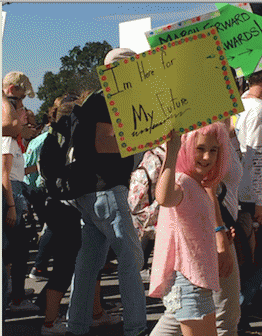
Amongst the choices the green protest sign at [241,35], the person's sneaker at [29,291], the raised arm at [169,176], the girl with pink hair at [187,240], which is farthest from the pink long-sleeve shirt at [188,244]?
the person's sneaker at [29,291]

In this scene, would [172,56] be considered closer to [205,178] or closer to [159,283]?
[205,178]

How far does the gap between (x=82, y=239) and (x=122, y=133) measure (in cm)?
142

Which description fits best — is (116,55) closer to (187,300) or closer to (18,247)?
(187,300)

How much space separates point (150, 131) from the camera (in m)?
2.36

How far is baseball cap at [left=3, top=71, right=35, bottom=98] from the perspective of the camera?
4.15 metres

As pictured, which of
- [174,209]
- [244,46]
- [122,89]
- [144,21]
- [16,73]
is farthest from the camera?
[144,21]

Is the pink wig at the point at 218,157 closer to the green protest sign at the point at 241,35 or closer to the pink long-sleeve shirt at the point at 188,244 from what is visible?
the pink long-sleeve shirt at the point at 188,244

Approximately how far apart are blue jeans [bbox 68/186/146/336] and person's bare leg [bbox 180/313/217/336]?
97 centimetres

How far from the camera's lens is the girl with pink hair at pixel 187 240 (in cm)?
252

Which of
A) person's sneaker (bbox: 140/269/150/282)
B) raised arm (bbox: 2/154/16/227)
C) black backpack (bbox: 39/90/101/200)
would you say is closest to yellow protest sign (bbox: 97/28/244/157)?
black backpack (bbox: 39/90/101/200)

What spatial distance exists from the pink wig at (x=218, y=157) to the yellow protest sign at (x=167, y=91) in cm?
21

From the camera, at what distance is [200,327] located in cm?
252

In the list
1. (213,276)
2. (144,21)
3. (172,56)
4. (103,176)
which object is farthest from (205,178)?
(144,21)

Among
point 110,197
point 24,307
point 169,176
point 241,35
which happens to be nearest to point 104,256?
point 110,197
